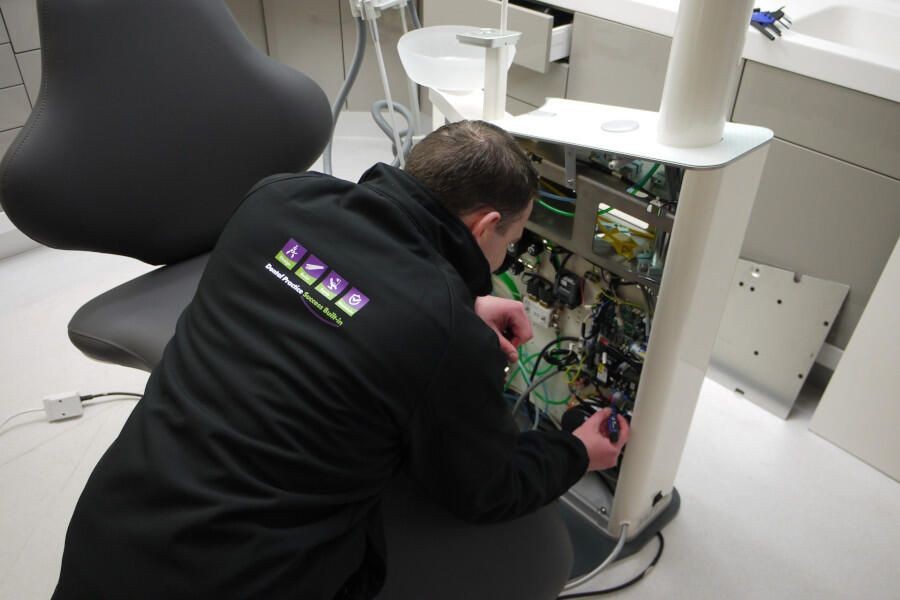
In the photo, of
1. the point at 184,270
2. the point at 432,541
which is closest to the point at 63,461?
the point at 184,270

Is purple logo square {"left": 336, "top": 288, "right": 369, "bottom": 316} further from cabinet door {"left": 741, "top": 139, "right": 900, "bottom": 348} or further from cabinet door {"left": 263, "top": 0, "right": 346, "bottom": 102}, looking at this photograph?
cabinet door {"left": 263, "top": 0, "right": 346, "bottom": 102}

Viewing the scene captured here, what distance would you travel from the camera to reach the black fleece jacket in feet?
A: 2.67

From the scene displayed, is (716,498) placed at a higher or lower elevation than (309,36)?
lower

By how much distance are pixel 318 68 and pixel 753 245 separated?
208 cm

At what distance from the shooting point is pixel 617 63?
193 cm

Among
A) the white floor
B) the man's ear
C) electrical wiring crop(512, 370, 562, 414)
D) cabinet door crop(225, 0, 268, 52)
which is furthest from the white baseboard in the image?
→ cabinet door crop(225, 0, 268, 52)

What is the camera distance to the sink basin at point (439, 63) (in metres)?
1.40

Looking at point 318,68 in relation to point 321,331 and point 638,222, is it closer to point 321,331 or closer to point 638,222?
point 638,222

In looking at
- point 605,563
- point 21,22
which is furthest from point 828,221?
point 21,22

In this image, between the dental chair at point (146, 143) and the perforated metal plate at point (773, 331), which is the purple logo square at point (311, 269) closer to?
the dental chair at point (146, 143)

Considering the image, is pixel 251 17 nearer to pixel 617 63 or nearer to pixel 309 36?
pixel 309 36

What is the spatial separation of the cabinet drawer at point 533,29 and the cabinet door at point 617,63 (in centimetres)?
5

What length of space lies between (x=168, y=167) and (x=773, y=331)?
5.16 ft

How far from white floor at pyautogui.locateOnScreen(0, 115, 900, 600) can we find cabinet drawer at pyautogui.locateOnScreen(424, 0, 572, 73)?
3.59 ft
